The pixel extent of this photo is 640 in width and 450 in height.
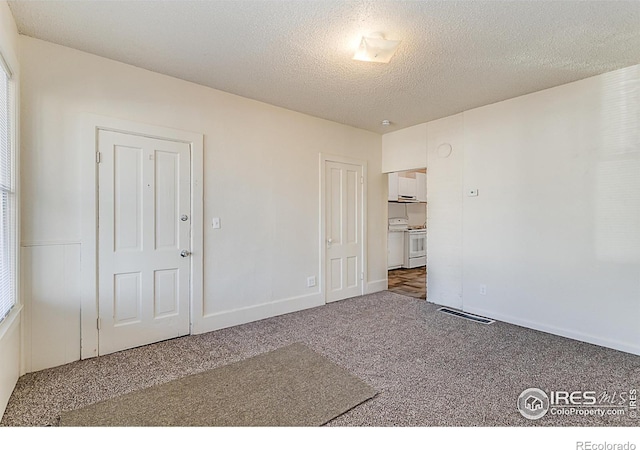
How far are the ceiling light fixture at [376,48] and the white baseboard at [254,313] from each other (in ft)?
9.31

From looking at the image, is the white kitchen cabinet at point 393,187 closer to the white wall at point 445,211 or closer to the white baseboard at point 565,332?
the white wall at point 445,211

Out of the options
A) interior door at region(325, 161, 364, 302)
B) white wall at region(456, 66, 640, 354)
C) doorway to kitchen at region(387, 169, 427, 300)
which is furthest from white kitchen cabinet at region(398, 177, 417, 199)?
white wall at region(456, 66, 640, 354)

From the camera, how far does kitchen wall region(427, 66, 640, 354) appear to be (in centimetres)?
A: 285

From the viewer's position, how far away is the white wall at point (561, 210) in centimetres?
285

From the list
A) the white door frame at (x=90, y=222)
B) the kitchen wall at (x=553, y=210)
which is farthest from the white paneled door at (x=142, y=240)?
the kitchen wall at (x=553, y=210)

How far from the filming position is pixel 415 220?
26.7 feet

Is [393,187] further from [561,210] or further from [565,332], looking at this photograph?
[565,332]

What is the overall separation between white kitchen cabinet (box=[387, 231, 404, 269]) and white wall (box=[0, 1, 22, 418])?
5988mm

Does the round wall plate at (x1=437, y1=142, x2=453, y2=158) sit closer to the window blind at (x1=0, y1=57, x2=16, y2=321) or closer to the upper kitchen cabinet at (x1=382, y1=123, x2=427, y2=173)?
the upper kitchen cabinet at (x1=382, y1=123, x2=427, y2=173)

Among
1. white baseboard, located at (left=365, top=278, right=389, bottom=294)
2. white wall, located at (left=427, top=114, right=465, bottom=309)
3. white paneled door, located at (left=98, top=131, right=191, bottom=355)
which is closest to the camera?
white paneled door, located at (left=98, top=131, right=191, bottom=355)

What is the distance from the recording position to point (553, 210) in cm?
A: 326

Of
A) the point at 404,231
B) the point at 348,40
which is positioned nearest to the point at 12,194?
the point at 348,40

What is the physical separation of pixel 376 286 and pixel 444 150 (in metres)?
2.29

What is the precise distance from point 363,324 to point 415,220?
5131 mm
